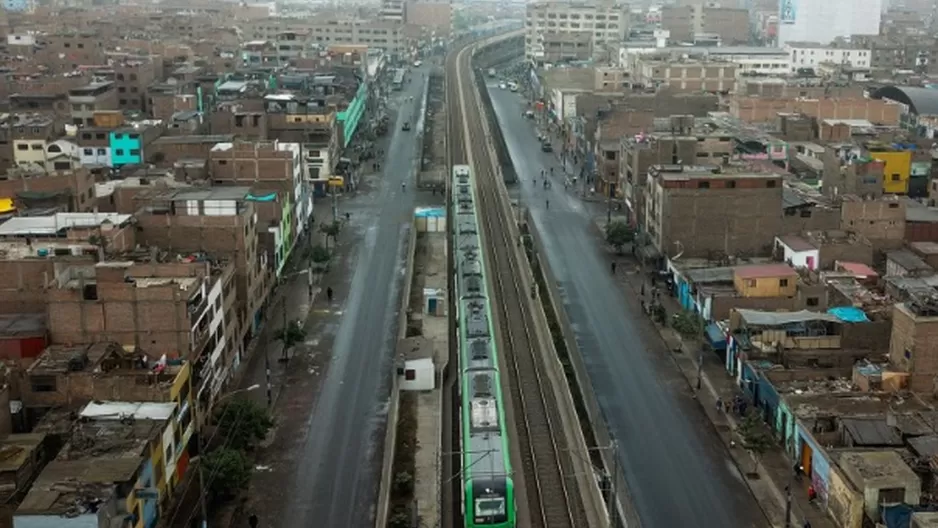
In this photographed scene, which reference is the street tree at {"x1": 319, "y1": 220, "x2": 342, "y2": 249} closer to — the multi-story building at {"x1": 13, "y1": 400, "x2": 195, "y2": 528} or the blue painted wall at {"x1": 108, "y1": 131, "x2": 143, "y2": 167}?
the blue painted wall at {"x1": 108, "y1": 131, "x2": 143, "y2": 167}

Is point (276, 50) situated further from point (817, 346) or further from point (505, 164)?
point (817, 346)

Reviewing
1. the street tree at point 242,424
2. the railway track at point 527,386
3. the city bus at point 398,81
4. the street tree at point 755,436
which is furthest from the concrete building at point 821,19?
the street tree at point 242,424

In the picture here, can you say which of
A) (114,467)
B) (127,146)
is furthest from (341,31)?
(114,467)

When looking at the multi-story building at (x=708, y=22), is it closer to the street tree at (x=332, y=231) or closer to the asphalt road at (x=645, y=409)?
the asphalt road at (x=645, y=409)

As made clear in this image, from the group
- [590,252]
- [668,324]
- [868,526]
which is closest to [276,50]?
[590,252]

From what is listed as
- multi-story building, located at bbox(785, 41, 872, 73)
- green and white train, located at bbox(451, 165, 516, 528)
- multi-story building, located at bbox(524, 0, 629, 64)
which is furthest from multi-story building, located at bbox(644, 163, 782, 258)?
multi-story building, located at bbox(524, 0, 629, 64)

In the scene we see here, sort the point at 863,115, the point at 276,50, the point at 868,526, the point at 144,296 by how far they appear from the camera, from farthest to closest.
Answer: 1. the point at 276,50
2. the point at 863,115
3. the point at 144,296
4. the point at 868,526

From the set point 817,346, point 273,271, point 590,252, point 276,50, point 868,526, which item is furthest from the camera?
point 276,50
